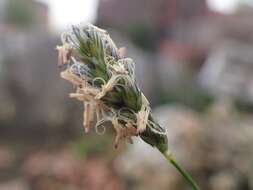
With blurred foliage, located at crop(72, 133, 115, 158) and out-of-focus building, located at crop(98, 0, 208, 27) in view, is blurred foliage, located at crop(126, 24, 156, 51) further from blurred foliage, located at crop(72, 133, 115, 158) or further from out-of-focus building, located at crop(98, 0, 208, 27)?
blurred foliage, located at crop(72, 133, 115, 158)

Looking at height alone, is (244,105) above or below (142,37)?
above

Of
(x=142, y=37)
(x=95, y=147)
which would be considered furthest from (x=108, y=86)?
(x=142, y=37)

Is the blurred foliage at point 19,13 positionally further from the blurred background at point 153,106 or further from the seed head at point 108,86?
the seed head at point 108,86

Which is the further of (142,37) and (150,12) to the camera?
(150,12)

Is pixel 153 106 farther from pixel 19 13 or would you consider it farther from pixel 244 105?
pixel 19 13

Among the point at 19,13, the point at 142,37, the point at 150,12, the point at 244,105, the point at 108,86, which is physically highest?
the point at 108,86

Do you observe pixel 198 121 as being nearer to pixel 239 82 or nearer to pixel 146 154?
pixel 146 154

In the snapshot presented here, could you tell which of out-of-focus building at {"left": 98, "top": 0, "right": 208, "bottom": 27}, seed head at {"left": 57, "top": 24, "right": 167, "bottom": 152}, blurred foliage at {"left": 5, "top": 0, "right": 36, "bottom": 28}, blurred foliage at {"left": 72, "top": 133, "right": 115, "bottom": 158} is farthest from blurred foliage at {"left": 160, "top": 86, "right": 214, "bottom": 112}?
blurred foliage at {"left": 5, "top": 0, "right": 36, "bottom": 28}

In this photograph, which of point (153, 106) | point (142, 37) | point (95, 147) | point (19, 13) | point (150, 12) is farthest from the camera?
point (19, 13)
